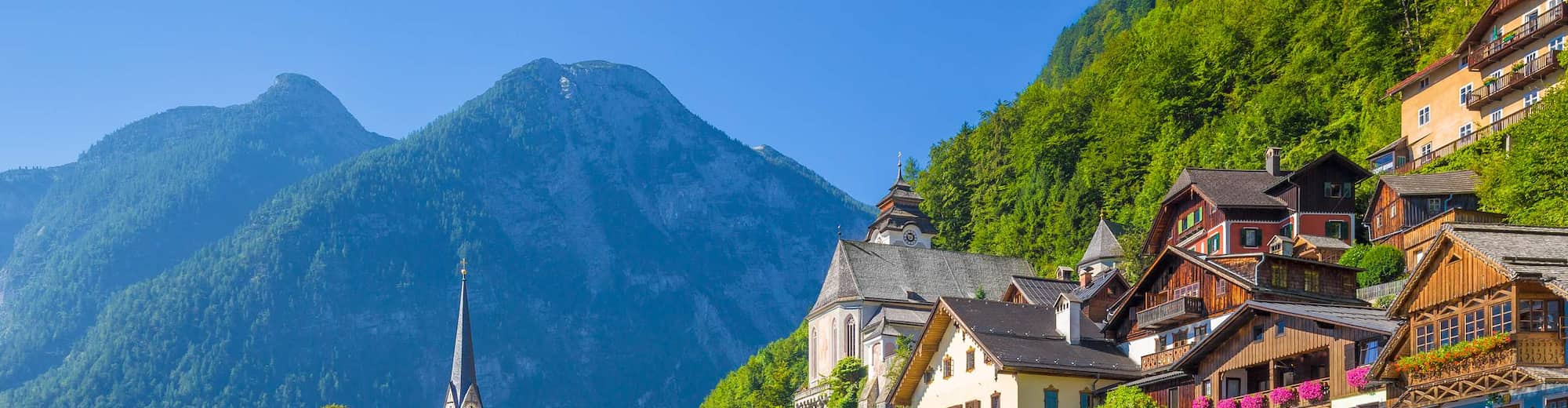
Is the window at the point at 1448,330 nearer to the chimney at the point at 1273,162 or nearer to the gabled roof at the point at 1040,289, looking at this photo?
the gabled roof at the point at 1040,289

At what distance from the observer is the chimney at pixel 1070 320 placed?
188ft

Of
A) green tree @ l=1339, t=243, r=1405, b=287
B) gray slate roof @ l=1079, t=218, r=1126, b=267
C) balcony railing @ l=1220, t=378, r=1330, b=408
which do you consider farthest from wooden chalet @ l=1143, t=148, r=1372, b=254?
balcony railing @ l=1220, t=378, r=1330, b=408

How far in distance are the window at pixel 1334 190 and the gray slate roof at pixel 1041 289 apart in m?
10.9

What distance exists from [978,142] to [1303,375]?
91.1 m

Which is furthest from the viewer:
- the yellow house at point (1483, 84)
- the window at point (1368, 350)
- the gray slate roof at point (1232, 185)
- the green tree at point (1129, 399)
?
the gray slate roof at point (1232, 185)

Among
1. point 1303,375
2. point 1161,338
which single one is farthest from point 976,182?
point 1303,375

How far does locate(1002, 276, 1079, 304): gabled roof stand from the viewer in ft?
236

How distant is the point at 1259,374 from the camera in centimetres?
4709

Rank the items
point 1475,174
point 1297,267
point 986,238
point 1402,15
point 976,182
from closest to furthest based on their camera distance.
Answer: point 1297,267 < point 1475,174 < point 1402,15 < point 986,238 < point 976,182

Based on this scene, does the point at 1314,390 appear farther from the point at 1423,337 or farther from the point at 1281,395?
the point at 1423,337

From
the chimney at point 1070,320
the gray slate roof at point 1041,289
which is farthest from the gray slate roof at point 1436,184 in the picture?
the chimney at point 1070,320

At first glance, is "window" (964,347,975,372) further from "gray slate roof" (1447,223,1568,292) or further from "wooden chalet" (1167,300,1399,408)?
"gray slate roof" (1447,223,1568,292)

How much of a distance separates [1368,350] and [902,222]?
8297 cm

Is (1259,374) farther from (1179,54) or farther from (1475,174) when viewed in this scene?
(1179,54)
